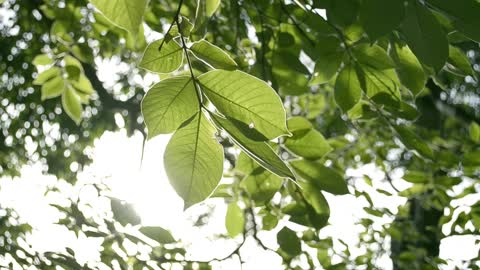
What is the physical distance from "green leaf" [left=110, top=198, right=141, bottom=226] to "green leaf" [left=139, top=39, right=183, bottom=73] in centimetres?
39

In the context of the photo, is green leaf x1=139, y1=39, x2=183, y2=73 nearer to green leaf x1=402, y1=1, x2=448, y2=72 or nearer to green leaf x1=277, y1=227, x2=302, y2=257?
green leaf x1=402, y1=1, x2=448, y2=72

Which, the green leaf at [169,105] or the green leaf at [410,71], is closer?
the green leaf at [169,105]

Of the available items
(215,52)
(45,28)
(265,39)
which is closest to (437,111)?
(45,28)

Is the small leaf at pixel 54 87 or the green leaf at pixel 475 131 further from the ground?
the small leaf at pixel 54 87

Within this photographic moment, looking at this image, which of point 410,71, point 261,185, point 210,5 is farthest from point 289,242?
point 210,5

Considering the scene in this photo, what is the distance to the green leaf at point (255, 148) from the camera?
52cm

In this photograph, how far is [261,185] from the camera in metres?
1.09

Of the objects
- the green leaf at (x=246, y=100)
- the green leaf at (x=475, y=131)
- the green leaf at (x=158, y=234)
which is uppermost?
the green leaf at (x=246, y=100)

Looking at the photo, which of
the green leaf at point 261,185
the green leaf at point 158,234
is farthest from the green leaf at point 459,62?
the green leaf at point 158,234

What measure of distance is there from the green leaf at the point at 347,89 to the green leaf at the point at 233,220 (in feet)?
1.56

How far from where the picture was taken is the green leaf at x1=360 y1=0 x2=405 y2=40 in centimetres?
57

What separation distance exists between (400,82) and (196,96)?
1.88 feet

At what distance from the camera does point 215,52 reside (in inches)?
26.0

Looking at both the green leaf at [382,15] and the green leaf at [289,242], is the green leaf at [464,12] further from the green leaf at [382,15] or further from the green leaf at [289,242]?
the green leaf at [289,242]
